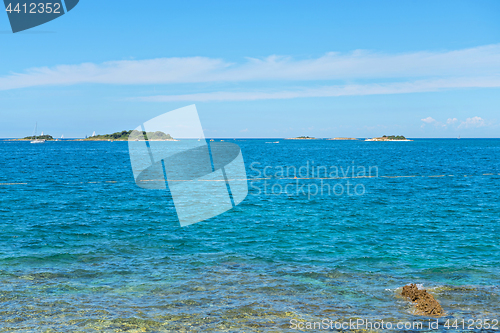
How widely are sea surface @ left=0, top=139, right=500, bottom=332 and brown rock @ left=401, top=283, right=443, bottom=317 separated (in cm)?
38

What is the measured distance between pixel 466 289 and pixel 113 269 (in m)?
13.9

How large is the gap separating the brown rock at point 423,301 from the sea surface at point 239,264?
1.26 ft

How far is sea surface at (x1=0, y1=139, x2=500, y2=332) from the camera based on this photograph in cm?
1180

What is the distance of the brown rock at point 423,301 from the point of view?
11.8 meters

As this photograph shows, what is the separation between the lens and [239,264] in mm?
17125

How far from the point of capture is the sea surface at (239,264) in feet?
38.7

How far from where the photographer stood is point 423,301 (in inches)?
482

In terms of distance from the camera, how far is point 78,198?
3625 cm

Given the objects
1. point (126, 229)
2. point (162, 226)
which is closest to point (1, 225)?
point (126, 229)

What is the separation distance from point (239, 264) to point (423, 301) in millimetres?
7759

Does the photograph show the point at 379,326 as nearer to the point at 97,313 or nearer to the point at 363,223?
the point at 97,313

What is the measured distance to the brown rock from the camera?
38.7 feet

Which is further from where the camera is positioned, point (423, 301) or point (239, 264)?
point (239, 264)

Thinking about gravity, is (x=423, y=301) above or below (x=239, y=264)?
above
